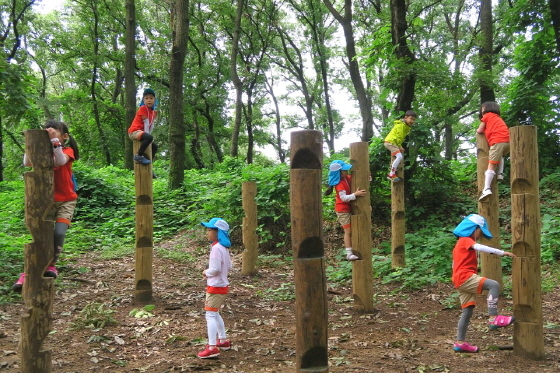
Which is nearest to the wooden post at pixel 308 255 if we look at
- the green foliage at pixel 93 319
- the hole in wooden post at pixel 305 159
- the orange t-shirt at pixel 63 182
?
the hole in wooden post at pixel 305 159

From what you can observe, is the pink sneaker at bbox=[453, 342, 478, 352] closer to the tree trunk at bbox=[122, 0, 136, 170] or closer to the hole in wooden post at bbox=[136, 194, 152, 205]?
the hole in wooden post at bbox=[136, 194, 152, 205]

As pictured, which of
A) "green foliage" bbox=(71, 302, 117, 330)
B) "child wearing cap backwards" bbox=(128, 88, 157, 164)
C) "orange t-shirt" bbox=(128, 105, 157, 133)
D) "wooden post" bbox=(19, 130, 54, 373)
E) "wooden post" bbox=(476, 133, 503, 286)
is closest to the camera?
"wooden post" bbox=(19, 130, 54, 373)

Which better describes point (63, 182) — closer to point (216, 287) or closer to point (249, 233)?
point (216, 287)

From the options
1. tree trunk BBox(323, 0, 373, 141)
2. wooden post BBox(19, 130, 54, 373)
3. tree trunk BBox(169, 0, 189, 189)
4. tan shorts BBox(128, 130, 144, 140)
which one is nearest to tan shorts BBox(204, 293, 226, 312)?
wooden post BBox(19, 130, 54, 373)

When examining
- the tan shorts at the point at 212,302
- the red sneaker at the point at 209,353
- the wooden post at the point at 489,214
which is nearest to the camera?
the red sneaker at the point at 209,353

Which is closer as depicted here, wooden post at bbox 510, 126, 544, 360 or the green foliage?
wooden post at bbox 510, 126, 544, 360

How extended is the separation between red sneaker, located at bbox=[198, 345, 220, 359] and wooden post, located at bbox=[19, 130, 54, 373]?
1426mm

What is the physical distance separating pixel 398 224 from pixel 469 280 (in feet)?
10.7

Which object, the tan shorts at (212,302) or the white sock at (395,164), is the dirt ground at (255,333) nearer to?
the tan shorts at (212,302)

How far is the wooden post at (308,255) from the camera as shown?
9.37 ft

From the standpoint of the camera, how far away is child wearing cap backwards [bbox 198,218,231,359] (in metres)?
4.51

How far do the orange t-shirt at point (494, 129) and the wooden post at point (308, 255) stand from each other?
4.18 meters

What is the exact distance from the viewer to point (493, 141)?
607 centimetres

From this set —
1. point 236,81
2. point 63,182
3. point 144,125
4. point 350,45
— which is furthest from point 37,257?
point 236,81
